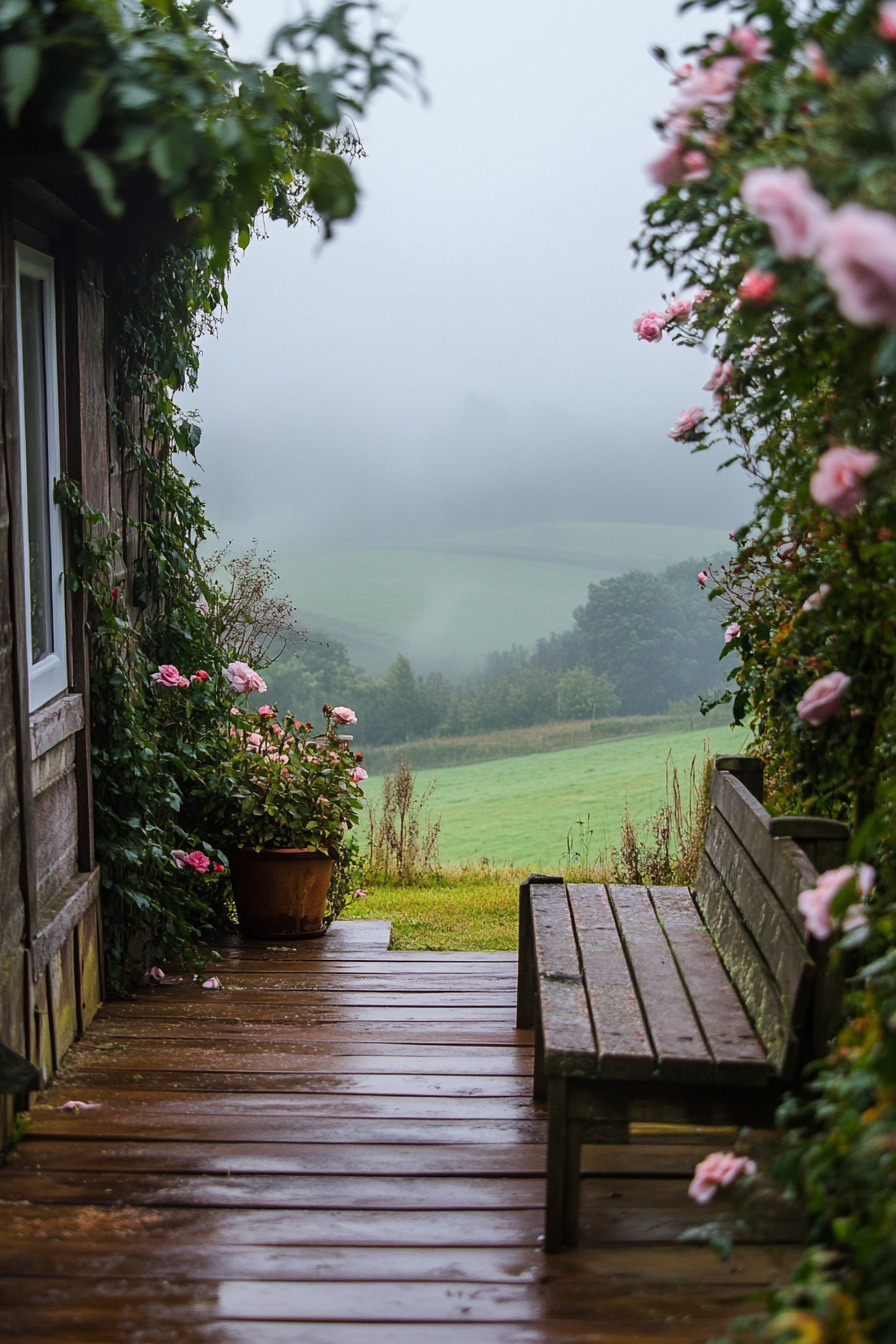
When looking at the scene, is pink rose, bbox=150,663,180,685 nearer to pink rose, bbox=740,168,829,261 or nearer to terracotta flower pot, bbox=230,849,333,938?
terracotta flower pot, bbox=230,849,333,938

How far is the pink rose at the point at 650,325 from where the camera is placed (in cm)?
307

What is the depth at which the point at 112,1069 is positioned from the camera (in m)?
3.11

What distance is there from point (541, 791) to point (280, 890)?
7261 mm

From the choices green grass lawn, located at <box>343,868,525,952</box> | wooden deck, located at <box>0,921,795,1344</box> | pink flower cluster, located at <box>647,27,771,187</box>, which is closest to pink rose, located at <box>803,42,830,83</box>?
pink flower cluster, located at <box>647,27,771,187</box>

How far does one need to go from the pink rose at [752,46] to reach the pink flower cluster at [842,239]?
55 cm

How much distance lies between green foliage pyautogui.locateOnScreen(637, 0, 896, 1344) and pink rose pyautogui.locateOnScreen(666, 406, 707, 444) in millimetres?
37

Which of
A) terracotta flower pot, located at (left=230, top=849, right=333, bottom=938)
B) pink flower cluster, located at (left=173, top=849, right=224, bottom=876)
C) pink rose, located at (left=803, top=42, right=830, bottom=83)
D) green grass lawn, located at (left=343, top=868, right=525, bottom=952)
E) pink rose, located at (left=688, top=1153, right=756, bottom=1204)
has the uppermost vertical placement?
pink rose, located at (left=803, top=42, right=830, bottom=83)

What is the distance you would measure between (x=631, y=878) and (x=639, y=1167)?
11.6ft

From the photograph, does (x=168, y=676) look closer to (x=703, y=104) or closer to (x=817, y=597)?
(x=817, y=597)

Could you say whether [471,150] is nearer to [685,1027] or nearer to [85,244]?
[85,244]

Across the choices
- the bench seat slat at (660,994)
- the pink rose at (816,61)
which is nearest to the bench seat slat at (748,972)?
the bench seat slat at (660,994)

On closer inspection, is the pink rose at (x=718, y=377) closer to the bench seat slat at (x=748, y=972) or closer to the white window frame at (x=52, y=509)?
the bench seat slat at (x=748, y=972)

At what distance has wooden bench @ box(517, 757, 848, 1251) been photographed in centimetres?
206

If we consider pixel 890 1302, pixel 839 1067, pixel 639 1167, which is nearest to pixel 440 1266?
pixel 639 1167
